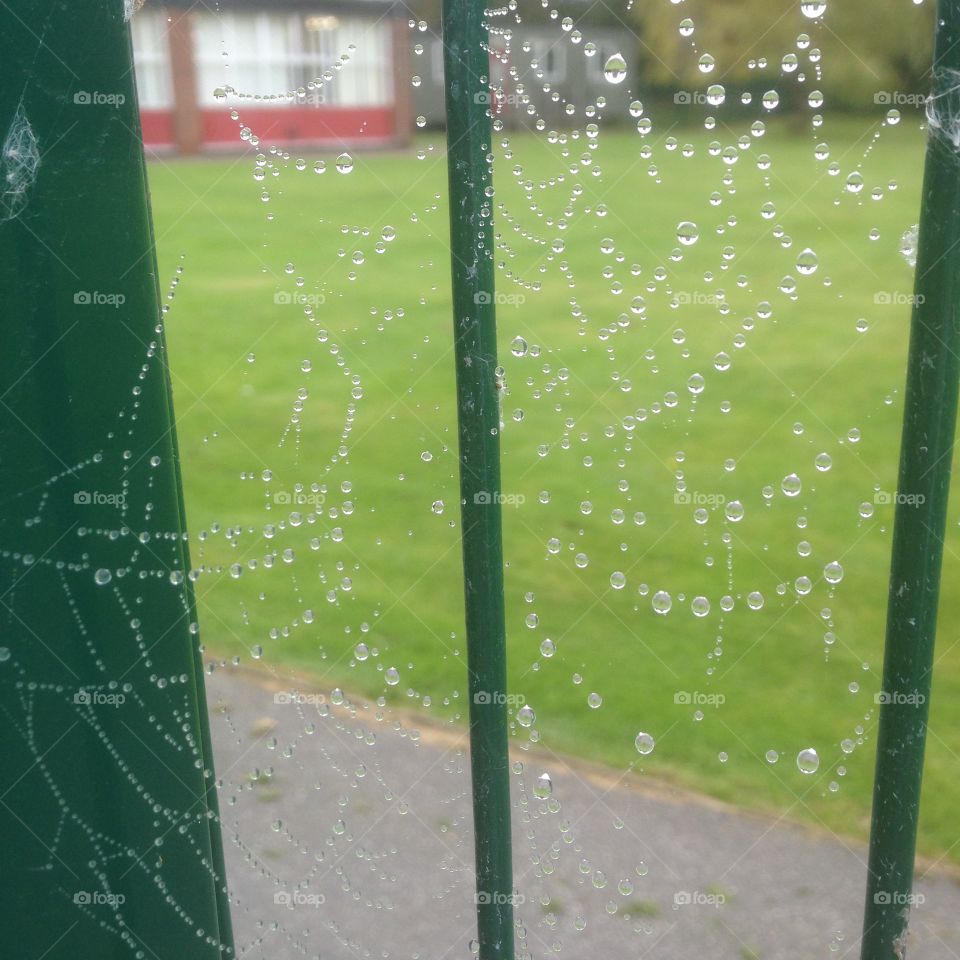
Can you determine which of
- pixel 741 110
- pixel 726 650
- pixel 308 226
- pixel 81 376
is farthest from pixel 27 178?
pixel 726 650

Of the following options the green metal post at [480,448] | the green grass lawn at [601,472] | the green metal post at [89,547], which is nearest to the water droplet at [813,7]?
the green grass lawn at [601,472]

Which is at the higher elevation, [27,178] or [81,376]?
[27,178]

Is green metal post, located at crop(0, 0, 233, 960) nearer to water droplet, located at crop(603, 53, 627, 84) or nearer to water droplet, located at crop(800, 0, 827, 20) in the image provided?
water droplet, located at crop(603, 53, 627, 84)

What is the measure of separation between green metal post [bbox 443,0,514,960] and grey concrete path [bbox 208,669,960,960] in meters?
1.09

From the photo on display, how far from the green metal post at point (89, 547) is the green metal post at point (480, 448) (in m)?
0.35

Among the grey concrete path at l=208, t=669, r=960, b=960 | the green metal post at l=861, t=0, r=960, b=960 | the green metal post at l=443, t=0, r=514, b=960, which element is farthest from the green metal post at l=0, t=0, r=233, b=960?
the grey concrete path at l=208, t=669, r=960, b=960

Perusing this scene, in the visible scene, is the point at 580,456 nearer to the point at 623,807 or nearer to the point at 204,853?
the point at 623,807

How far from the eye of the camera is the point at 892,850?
2.69 feet

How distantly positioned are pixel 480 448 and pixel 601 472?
627 cm

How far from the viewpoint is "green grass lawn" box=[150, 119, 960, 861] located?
56.3 inches

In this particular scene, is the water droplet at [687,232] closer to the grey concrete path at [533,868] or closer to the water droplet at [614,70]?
the water droplet at [614,70]

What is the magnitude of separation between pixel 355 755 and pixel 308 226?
1.76 meters

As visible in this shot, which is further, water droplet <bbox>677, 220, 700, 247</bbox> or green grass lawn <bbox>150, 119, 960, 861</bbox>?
green grass lawn <bbox>150, 119, 960, 861</bbox>

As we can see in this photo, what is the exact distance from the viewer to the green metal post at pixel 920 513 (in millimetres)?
681
